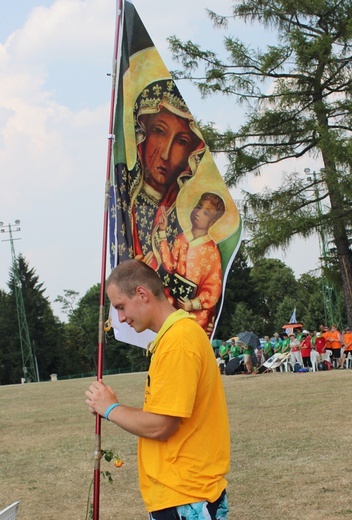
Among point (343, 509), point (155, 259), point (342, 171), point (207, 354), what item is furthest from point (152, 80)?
point (342, 171)

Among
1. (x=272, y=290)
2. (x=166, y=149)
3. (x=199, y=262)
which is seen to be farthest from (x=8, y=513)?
(x=272, y=290)

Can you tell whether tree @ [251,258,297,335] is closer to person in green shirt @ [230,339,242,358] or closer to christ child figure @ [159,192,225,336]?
person in green shirt @ [230,339,242,358]

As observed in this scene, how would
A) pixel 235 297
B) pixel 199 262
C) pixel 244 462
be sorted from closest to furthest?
pixel 199 262
pixel 244 462
pixel 235 297

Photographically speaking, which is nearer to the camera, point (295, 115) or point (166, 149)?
point (166, 149)

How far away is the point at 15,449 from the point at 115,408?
926 cm

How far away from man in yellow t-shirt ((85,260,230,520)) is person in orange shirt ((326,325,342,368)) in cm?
2583

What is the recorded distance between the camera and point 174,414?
10.5 ft

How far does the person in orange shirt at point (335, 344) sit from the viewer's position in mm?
28755

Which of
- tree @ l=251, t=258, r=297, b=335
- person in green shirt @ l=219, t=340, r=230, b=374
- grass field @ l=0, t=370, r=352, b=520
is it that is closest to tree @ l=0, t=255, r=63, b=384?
tree @ l=251, t=258, r=297, b=335

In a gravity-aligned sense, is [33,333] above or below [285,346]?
above

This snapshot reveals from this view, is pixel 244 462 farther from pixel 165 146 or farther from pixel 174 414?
pixel 174 414

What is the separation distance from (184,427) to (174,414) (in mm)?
131

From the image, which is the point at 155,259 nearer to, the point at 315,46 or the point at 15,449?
the point at 15,449

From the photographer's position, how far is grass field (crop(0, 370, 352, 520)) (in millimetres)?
7547
